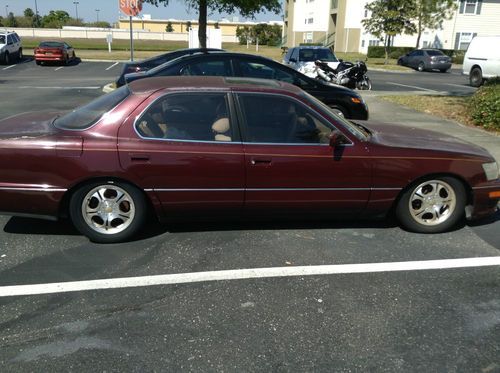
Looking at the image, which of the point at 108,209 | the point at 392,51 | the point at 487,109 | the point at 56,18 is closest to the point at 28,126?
the point at 108,209

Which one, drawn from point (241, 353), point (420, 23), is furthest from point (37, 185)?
Answer: point (420, 23)

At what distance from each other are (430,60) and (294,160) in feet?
97.8

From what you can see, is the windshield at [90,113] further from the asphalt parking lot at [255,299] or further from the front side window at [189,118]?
the asphalt parking lot at [255,299]

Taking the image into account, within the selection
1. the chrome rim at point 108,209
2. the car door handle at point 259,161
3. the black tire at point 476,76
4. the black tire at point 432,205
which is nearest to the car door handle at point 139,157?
the chrome rim at point 108,209

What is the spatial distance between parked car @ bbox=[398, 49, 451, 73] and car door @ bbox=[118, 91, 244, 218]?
29875 mm

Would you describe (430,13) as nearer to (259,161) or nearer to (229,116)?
(229,116)

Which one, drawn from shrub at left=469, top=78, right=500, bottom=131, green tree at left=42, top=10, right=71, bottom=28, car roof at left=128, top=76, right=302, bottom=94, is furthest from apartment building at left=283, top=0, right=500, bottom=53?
green tree at left=42, top=10, right=71, bottom=28

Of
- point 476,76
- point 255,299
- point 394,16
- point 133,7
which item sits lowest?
point 255,299

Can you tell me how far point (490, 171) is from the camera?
479cm

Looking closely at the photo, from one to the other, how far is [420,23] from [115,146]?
37667mm

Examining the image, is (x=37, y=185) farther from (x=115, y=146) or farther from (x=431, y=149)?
(x=431, y=149)

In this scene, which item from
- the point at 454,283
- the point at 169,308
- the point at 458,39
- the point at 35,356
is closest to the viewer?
the point at 35,356

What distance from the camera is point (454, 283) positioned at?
3844mm

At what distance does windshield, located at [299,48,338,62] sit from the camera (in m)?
19.6
